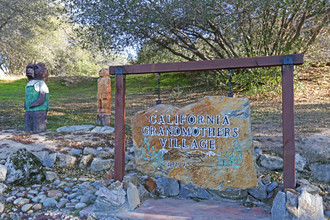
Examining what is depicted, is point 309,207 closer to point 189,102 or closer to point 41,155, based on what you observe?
point 41,155

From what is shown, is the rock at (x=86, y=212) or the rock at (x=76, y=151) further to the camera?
the rock at (x=76, y=151)

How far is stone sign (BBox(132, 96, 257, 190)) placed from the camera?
11.8 feet

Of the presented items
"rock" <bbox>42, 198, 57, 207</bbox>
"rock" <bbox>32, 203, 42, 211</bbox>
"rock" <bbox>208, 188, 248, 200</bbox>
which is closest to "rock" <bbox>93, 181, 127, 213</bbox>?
"rock" <bbox>42, 198, 57, 207</bbox>

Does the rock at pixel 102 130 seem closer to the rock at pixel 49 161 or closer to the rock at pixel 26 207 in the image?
the rock at pixel 49 161

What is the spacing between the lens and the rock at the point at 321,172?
4.82 metres

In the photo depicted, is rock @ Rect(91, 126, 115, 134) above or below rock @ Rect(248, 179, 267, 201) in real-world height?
above

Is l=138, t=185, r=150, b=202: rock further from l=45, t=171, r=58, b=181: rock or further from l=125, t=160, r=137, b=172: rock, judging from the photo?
l=45, t=171, r=58, b=181: rock

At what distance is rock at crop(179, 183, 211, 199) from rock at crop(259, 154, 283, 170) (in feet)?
4.84

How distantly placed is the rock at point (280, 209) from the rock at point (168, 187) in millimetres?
1607

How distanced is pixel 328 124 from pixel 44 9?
38.3 ft

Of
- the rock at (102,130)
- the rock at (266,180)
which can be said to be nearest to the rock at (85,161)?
the rock at (102,130)

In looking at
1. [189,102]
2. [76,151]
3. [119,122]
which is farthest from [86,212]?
[189,102]

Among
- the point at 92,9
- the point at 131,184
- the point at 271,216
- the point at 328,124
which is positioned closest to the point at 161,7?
the point at 92,9

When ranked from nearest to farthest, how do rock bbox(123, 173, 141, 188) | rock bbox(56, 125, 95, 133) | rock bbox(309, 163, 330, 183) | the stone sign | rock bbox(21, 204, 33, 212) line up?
the stone sign < rock bbox(21, 204, 33, 212) < rock bbox(123, 173, 141, 188) < rock bbox(309, 163, 330, 183) < rock bbox(56, 125, 95, 133)
